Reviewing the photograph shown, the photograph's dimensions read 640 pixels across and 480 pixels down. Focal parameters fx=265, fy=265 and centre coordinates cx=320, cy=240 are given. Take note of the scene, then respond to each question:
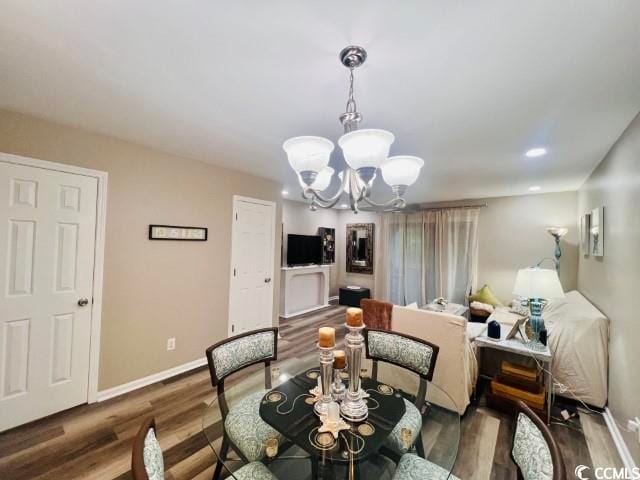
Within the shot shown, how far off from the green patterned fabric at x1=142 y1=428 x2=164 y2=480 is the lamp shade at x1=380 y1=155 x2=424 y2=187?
5.21 ft

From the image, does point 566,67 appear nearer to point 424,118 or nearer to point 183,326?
point 424,118

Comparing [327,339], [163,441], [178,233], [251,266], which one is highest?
[178,233]

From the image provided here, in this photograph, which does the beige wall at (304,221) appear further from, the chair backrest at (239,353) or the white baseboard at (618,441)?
the white baseboard at (618,441)

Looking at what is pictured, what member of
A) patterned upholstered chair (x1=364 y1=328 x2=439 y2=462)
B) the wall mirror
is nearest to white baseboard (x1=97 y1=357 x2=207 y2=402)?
patterned upholstered chair (x1=364 y1=328 x2=439 y2=462)

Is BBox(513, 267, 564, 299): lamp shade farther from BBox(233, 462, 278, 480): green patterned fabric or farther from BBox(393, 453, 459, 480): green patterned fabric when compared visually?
BBox(233, 462, 278, 480): green patterned fabric

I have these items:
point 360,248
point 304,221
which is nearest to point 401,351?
point 304,221

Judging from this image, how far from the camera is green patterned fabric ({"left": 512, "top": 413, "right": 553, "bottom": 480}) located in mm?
893

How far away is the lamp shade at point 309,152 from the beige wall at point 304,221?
13.2 feet

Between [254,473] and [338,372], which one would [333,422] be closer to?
[338,372]

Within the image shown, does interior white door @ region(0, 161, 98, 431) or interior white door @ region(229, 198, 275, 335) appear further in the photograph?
interior white door @ region(229, 198, 275, 335)

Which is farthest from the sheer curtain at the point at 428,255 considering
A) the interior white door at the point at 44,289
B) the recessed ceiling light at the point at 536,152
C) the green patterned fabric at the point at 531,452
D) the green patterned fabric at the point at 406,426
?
the interior white door at the point at 44,289

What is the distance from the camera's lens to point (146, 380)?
8.89 feet

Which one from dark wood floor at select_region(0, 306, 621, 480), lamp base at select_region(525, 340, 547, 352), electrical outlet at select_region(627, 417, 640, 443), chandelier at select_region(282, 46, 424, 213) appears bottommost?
dark wood floor at select_region(0, 306, 621, 480)

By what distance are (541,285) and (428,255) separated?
3054 mm
